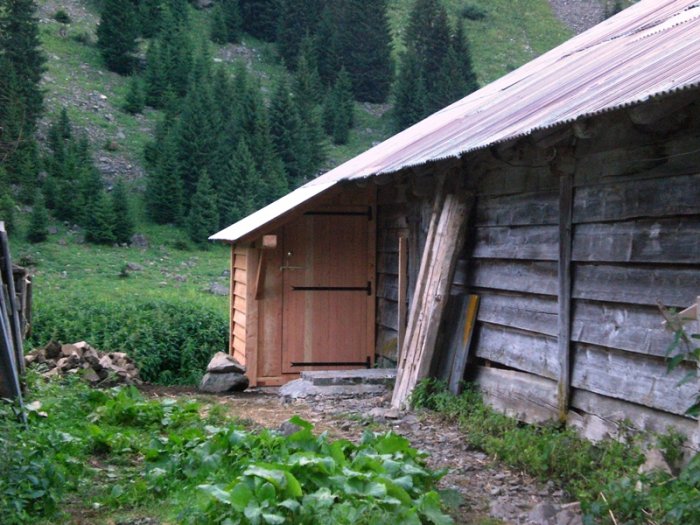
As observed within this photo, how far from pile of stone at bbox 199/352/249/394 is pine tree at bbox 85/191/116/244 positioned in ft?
57.6

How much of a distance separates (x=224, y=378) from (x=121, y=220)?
18274mm

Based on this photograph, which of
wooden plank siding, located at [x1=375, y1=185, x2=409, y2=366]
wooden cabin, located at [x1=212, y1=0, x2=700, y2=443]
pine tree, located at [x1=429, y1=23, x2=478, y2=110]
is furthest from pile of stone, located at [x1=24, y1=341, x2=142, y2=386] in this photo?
pine tree, located at [x1=429, y1=23, x2=478, y2=110]

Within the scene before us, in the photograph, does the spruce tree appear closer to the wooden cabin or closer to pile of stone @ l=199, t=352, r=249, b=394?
the wooden cabin

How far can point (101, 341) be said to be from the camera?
14.5m

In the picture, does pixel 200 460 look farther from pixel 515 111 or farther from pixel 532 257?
pixel 515 111

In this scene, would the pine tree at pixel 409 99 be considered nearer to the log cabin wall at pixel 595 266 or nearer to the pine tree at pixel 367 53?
the pine tree at pixel 367 53

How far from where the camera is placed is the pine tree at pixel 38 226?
1044 inches

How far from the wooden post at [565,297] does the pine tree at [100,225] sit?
2274 cm

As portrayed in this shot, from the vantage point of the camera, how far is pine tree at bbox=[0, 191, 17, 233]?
24141 mm

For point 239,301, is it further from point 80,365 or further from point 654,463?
point 654,463

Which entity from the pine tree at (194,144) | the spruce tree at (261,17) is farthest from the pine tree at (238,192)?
the spruce tree at (261,17)

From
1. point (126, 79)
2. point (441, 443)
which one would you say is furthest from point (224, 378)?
point (126, 79)

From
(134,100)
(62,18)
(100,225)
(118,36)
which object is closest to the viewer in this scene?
(100,225)

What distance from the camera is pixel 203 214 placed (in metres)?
29.9
